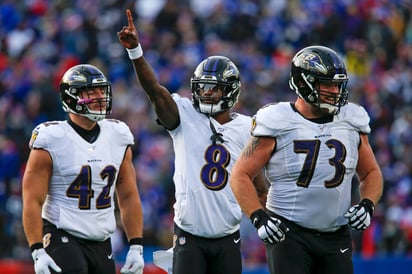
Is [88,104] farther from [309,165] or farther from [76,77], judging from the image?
[309,165]

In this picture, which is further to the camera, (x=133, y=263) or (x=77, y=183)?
(x=133, y=263)

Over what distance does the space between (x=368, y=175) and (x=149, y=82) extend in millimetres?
1514

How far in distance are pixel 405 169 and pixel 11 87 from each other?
5844 millimetres

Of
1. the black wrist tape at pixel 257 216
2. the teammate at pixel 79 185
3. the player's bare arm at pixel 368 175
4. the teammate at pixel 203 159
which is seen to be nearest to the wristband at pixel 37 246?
the teammate at pixel 79 185

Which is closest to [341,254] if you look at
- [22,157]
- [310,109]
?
[310,109]

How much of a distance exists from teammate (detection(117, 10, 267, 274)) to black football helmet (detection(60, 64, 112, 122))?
0.34m

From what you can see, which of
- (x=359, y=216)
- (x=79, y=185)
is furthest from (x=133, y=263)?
(x=359, y=216)

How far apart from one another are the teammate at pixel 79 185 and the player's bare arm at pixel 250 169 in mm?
1047

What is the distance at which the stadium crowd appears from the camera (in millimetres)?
13148

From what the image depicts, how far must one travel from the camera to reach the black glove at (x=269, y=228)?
6223 mm

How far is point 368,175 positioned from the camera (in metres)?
6.68

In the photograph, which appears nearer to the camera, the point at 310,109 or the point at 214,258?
the point at 310,109

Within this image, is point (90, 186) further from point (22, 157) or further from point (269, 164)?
point (22, 157)

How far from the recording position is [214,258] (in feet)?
23.5
